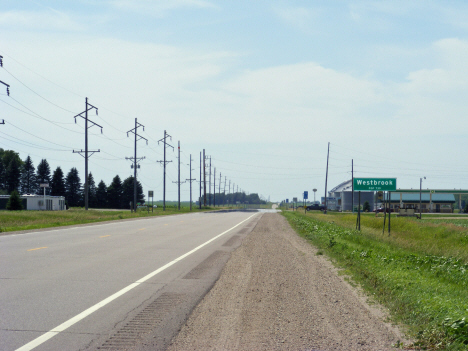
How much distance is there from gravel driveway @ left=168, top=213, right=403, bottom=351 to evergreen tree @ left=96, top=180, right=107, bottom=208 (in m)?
121

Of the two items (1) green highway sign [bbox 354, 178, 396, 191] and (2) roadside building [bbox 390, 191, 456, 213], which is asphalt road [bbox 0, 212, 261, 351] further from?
(2) roadside building [bbox 390, 191, 456, 213]

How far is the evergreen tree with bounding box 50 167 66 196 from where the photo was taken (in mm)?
123688

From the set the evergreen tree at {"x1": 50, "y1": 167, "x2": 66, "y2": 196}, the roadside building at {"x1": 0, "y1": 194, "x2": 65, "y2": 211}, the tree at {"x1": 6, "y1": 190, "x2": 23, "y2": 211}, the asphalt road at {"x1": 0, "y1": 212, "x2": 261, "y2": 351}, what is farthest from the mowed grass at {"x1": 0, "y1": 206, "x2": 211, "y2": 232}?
the evergreen tree at {"x1": 50, "y1": 167, "x2": 66, "y2": 196}

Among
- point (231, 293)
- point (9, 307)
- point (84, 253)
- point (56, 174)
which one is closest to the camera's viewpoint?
point (9, 307)

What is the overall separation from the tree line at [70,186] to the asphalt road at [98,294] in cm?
11351

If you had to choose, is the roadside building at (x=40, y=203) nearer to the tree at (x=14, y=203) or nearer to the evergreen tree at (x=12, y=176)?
the tree at (x=14, y=203)

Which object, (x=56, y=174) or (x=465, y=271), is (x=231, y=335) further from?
(x=56, y=174)

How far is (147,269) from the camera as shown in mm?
12336

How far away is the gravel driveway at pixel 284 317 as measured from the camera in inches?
241

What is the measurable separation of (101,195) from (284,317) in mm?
127070

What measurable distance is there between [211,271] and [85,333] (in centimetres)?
607

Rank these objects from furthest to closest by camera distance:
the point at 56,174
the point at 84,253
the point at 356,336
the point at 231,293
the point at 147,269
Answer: the point at 56,174, the point at 84,253, the point at 147,269, the point at 231,293, the point at 356,336

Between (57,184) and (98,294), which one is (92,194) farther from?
(98,294)

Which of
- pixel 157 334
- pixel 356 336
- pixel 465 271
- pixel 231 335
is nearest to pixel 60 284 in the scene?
pixel 157 334
